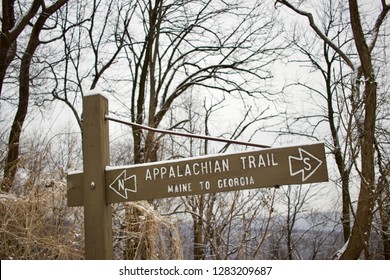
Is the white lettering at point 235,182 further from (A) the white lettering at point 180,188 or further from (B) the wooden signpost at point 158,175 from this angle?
(A) the white lettering at point 180,188

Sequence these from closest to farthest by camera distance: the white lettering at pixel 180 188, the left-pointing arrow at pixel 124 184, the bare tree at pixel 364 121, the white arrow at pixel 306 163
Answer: the white arrow at pixel 306 163, the white lettering at pixel 180 188, the left-pointing arrow at pixel 124 184, the bare tree at pixel 364 121

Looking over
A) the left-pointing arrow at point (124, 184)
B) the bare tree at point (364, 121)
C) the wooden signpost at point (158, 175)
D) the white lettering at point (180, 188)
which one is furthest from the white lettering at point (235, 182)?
the bare tree at point (364, 121)

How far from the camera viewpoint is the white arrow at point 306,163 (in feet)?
7.41

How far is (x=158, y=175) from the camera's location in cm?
253

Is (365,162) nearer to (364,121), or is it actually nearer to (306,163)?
(364,121)

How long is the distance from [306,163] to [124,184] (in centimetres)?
108

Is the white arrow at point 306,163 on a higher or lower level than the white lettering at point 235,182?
higher

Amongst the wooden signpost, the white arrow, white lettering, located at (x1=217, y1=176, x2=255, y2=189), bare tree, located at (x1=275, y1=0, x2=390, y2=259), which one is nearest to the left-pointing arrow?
the wooden signpost

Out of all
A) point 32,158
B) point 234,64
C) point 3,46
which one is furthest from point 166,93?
point 32,158

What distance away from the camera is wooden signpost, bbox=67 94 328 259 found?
7.53 ft

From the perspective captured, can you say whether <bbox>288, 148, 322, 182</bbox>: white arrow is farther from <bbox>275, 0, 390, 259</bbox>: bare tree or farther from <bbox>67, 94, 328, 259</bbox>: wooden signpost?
<bbox>275, 0, 390, 259</bbox>: bare tree

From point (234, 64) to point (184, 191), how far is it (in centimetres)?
908

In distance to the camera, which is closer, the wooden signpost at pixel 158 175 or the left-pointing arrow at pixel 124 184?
the wooden signpost at pixel 158 175
